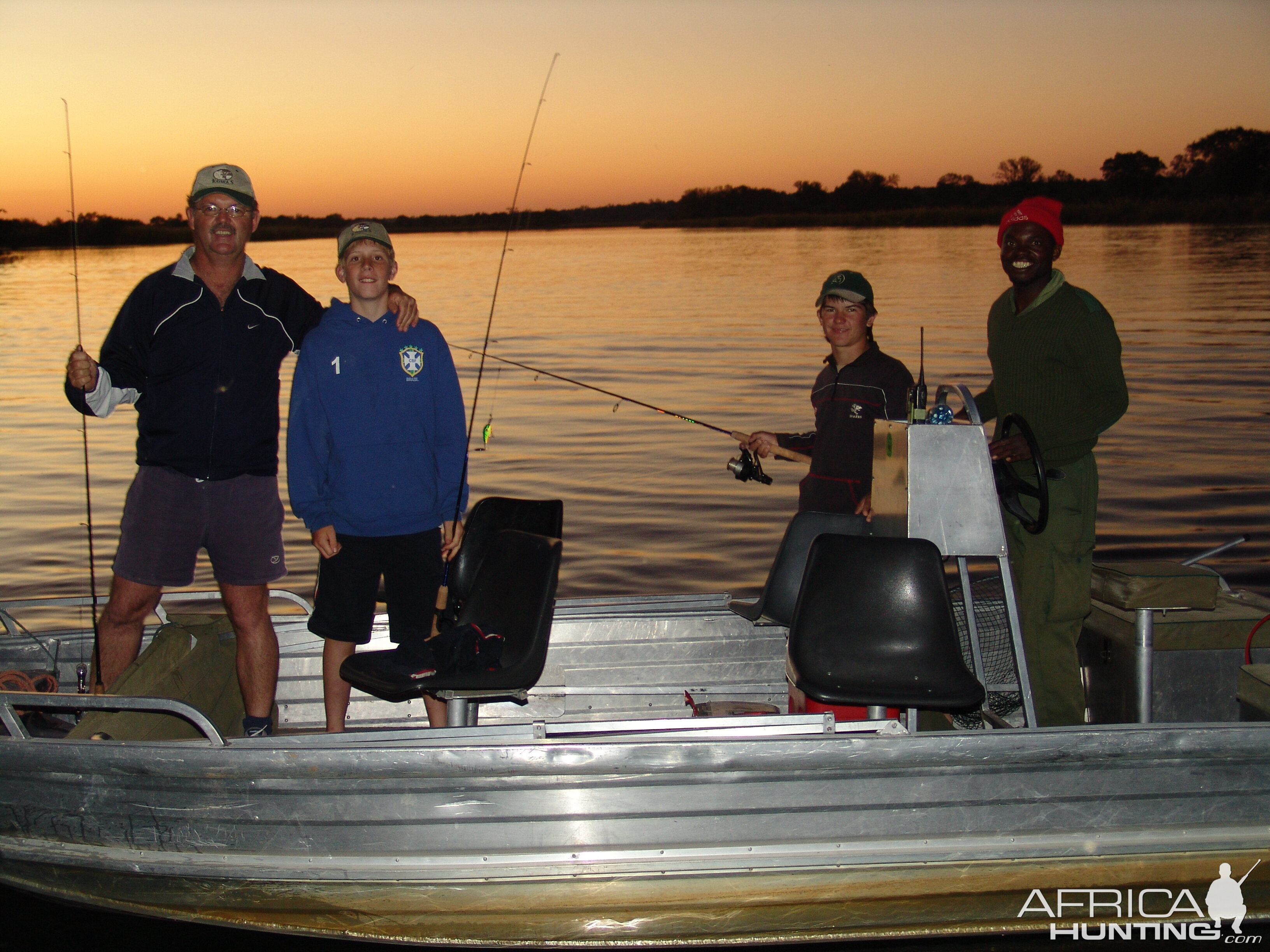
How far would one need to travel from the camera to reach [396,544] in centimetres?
296

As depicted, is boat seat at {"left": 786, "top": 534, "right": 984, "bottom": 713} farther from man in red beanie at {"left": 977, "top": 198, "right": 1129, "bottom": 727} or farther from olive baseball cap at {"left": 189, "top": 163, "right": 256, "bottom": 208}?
olive baseball cap at {"left": 189, "top": 163, "right": 256, "bottom": 208}

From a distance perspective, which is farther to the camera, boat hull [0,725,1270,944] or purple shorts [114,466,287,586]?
purple shorts [114,466,287,586]

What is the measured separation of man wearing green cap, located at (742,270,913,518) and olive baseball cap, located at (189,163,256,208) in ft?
5.39

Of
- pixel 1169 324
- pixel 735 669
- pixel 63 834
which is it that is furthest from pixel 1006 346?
pixel 1169 324

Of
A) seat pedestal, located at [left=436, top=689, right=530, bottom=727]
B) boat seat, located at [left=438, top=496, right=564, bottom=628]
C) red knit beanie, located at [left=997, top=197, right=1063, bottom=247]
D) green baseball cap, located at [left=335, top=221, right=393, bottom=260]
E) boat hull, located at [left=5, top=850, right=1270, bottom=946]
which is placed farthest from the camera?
boat seat, located at [left=438, top=496, right=564, bottom=628]

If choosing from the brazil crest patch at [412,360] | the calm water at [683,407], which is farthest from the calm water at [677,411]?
the brazil crest patch at [412,360]

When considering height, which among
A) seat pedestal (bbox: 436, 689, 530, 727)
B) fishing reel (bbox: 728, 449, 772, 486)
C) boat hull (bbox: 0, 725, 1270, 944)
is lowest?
boat hull (bbox: 0, 725, 1270, 944)

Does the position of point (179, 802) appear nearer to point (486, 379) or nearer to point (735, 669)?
point (735, 669)

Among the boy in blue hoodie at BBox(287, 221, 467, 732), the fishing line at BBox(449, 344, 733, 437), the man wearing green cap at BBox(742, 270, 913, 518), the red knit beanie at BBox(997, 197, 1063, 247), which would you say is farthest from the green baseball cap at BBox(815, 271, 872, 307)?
the boy in blue hoodie at BBox(287, 221, 467, 732)

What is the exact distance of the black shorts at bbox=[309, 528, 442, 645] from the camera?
2.95 m

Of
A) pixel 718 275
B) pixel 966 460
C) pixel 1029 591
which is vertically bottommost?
pixel 1029 591

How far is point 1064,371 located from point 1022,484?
0.36 m

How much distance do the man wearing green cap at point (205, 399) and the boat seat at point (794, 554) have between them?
1.22 m

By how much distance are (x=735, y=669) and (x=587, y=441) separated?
6.72 meters
